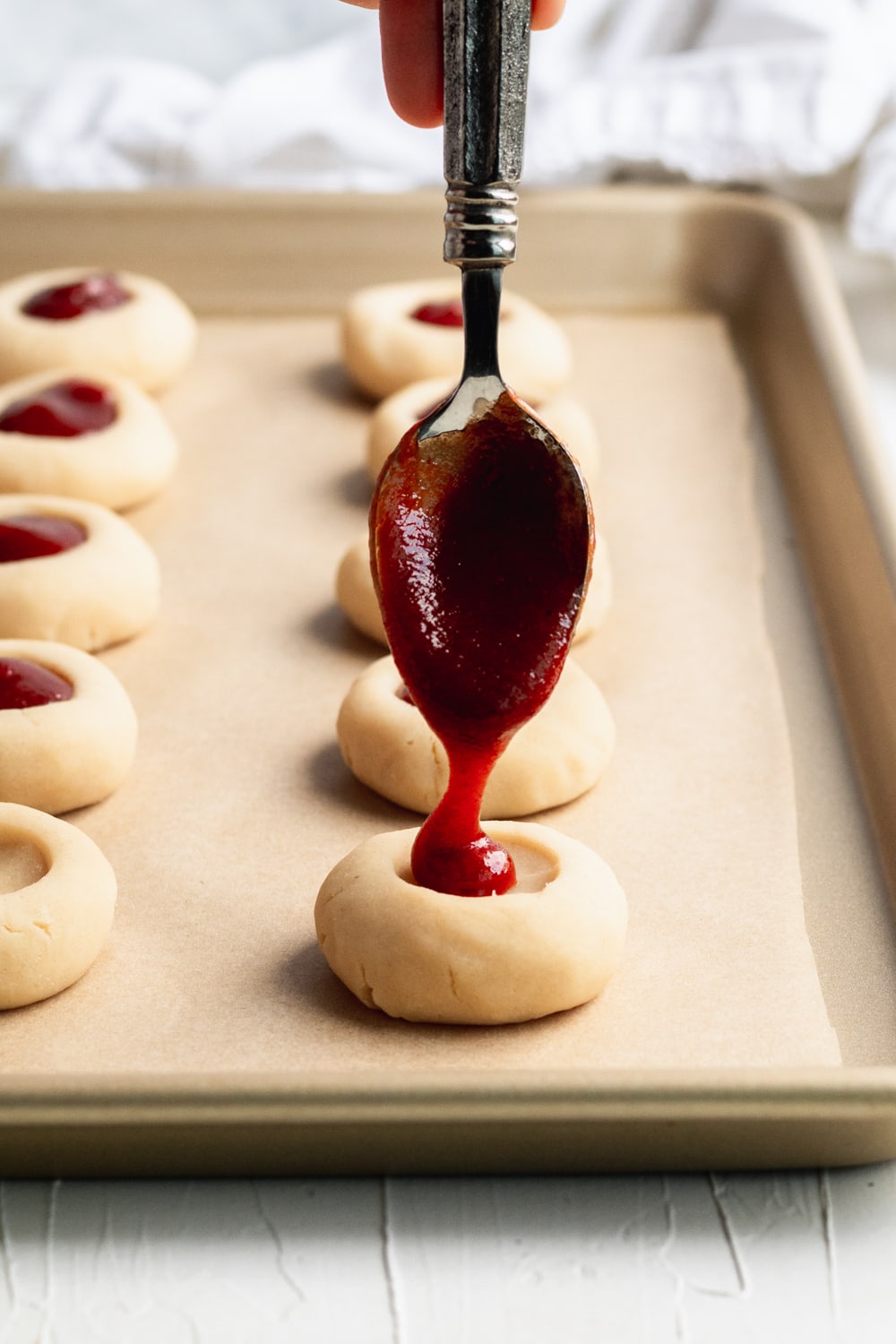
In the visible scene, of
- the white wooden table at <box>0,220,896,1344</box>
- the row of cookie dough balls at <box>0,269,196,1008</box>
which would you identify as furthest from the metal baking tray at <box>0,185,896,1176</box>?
the row of cookie dough balls at <box>0,269,196,1008</box>

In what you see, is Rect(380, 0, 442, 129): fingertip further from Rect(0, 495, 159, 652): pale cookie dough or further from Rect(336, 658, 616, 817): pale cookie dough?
Rect(0, 495, 159, 652): pale cookie dough

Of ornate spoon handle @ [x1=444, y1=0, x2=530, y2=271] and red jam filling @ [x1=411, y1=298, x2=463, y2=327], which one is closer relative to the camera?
ornate spoon handle @ [x1=444, y1=0, x2=530, y2=271]

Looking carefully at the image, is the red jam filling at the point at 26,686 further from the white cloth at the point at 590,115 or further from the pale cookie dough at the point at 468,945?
the white cloth at the point at 590,115

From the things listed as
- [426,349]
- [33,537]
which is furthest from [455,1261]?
[426,349]

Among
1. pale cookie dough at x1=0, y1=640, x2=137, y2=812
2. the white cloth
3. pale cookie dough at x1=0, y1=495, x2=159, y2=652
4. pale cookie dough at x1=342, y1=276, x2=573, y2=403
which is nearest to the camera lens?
pale cookie dough at x1=0, y1=640, x2=137, y2=812

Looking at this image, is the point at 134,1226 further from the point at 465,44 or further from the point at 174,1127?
the point at 465,44

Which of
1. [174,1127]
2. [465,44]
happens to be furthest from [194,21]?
[174,1127]
